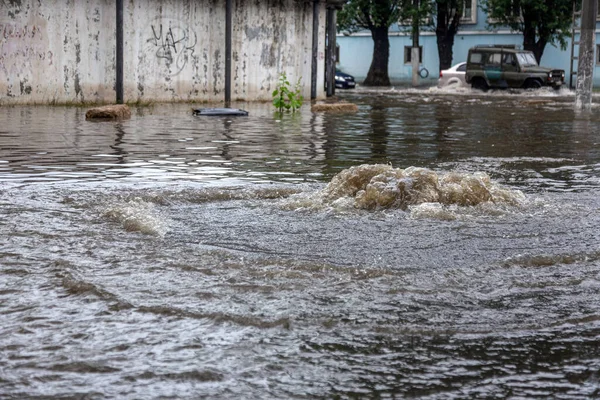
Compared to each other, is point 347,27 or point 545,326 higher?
point 347,27

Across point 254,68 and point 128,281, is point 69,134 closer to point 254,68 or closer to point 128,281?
point 128,281

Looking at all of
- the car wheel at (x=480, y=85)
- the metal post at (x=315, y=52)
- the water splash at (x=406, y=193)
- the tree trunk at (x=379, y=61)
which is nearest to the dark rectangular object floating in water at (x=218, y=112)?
the metal post at (x=315, y=52)

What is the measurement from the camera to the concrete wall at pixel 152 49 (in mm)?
20594

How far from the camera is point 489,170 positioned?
32.5ft

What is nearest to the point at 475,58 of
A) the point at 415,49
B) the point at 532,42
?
the point at 532,42

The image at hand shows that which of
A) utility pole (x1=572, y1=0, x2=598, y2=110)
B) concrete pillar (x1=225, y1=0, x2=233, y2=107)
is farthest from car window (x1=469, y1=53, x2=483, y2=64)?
utility pole (x1=572, y1=0, x2=598, y2=110)

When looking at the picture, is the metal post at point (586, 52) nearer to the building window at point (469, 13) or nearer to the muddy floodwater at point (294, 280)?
the muddy floodwater at point (294, 280)

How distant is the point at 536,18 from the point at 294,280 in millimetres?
39093

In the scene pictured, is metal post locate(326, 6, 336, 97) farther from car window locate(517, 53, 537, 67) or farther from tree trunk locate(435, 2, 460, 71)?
tree trunk locate(435, 2, 460, 71)

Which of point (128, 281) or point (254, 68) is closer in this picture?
point (128, 281)

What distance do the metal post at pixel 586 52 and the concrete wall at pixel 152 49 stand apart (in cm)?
815

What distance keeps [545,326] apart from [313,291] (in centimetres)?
107

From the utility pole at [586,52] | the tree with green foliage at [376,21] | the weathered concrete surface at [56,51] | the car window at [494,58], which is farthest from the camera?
the tree with green foliage at [376,21]

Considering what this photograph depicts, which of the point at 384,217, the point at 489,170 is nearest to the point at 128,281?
the point at 384,217
